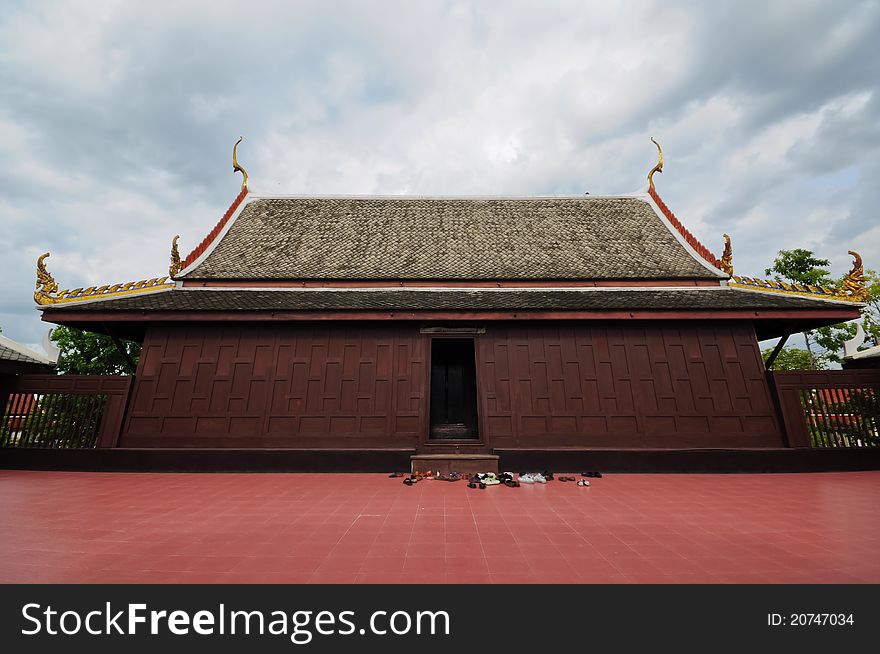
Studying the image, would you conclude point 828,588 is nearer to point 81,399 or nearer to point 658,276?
point 658,276

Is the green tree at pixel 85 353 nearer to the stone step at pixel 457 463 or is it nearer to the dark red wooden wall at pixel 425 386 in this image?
the dark red wooden wall at pixel 425 386

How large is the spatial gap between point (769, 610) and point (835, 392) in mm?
7505

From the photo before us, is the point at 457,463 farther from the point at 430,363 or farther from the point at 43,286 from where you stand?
the point at 43,286

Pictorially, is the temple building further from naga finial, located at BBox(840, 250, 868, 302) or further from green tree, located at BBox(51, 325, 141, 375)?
green tree, located at BBox(51, 325, 141, 375)

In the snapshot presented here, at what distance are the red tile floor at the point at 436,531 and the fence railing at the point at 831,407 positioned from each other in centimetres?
126

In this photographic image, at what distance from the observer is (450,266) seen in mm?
9766

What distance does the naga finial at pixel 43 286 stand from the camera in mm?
7430

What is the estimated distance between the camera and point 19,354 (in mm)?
7703

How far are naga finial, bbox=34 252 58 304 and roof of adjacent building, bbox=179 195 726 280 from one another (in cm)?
241

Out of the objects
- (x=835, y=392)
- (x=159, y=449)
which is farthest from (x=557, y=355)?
(x=159, y=449)

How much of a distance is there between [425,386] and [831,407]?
7.97 metres

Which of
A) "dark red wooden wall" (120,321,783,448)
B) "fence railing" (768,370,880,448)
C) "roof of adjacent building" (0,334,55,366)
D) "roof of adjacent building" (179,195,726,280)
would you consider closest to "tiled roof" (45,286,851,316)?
"dark red wooden wall" (120,321,783,448)

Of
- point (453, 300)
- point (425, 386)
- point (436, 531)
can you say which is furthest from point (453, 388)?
point (436, 531)

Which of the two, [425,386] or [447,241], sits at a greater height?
[447,241]
